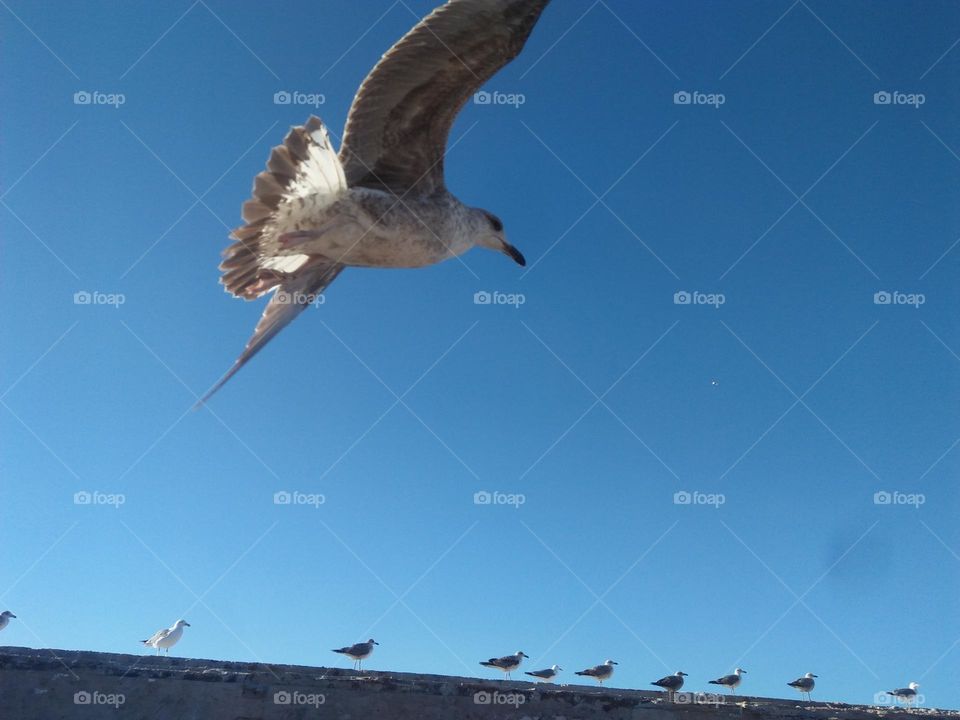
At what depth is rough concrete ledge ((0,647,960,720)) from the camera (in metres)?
4.71

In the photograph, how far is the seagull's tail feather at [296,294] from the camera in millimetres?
4691

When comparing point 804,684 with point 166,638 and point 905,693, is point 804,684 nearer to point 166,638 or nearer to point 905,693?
point 905,693

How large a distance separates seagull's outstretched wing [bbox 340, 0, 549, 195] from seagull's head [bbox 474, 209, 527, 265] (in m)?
0.58

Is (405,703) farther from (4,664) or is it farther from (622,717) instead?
(4,664)

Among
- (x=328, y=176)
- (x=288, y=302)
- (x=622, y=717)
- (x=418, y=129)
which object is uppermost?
(x=418, y=129)

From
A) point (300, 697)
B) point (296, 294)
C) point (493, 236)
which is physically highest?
point (493, 236)

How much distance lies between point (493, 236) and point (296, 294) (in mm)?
1589

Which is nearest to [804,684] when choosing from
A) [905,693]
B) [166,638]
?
[905,693]

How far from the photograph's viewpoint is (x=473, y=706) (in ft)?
15.5

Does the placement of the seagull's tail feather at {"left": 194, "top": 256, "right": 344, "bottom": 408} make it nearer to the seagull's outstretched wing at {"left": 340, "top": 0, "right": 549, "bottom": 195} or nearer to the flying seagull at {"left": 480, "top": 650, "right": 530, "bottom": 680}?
the seagull's outstretched wing at {"left": 340, "top": 0, "right": 549, "bottom": 195}

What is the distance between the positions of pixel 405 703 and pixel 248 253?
9.07 feet

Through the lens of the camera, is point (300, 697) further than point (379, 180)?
No

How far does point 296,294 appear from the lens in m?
4.83

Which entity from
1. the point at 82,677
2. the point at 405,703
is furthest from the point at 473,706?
the point at 82,677
